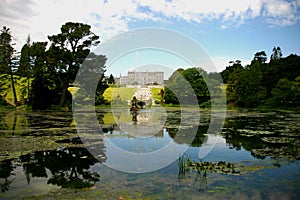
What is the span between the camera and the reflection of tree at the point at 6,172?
16.8 ft

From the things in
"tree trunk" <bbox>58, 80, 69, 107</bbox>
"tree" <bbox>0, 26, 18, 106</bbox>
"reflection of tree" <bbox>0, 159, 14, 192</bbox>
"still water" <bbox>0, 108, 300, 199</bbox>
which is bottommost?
"reflection of tree" <bbox>0, 159, 14, 192</bbox>

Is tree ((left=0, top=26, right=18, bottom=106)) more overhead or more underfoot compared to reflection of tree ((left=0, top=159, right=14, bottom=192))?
more overhead

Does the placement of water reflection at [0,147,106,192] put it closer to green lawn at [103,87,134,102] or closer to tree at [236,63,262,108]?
tree at [236,63,262,108]

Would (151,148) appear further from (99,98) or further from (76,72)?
(99,98)

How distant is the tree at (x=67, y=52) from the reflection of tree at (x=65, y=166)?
89.1ft

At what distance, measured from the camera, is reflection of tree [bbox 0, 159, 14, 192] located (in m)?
5.13

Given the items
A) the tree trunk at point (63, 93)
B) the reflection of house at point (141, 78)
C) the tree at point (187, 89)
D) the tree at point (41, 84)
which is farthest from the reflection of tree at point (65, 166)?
the reflection of house at point (141, 78)

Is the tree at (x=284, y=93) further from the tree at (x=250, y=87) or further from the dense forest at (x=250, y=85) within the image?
the tree at (x=250, y=87)

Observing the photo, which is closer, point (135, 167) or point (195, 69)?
point (135, 167)

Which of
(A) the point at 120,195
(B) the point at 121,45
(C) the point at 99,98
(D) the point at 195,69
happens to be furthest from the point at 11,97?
(A) the point at 120,195

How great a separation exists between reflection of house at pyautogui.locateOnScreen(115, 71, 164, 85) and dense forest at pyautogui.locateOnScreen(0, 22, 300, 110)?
10339 mm

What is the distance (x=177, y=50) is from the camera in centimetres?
1811

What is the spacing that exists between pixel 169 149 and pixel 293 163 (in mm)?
3833

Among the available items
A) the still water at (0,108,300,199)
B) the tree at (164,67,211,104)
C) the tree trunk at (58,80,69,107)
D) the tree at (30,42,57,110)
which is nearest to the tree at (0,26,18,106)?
the tree at (30,42,57,110)
